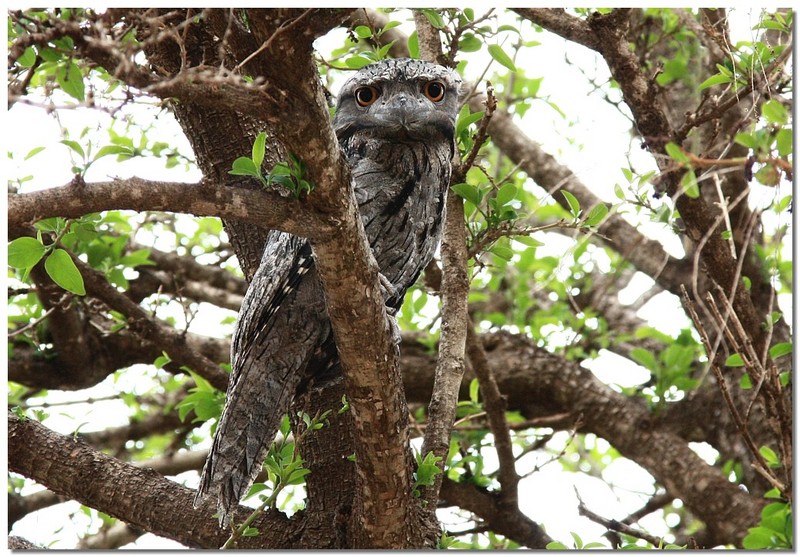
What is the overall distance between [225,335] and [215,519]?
1.80m

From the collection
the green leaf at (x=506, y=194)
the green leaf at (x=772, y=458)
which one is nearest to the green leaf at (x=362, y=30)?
the green leaf at (x=506, y=194)

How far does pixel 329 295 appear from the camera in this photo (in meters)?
1.92

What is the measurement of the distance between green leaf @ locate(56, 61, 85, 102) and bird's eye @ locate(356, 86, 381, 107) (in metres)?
1.08

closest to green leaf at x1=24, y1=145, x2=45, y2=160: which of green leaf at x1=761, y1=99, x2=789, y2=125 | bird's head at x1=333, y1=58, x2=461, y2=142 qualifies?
bird's head at x1=333, y1=58, x2=461, y2=142

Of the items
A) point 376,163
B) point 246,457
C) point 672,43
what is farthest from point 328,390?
point 672,43

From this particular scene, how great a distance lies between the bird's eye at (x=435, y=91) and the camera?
2.53m

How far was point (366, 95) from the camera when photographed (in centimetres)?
253

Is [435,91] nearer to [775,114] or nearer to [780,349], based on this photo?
[775,114]

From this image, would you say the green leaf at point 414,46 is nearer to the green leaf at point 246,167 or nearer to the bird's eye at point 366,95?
the bird's eye at point 366,95

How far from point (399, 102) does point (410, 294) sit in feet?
4.54

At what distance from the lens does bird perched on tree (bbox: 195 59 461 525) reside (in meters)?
2.24

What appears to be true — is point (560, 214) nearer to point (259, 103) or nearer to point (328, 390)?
point (328, 390)

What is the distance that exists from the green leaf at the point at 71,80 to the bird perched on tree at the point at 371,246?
30.0 inches

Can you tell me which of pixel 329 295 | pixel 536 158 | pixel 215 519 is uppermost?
pixel 536 158
